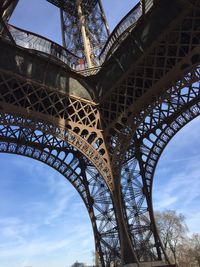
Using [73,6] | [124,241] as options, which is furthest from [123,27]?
[73,6]

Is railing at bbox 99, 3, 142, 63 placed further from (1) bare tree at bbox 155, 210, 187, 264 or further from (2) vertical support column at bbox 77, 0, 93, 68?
(1) bare tree at bbox 155, 210, 187, 264

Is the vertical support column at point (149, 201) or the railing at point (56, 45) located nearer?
the railing at point (56, 45)

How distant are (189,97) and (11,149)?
1144 cm

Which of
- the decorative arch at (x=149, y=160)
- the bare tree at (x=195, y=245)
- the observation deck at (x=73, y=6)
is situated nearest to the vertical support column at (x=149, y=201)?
the decorative arch at (x=149, y=160)

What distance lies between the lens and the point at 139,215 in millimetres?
19328

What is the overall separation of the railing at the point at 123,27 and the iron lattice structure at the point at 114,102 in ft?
0.16

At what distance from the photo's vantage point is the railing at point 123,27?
50.5ft

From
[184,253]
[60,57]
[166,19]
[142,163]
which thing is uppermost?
[60,57]

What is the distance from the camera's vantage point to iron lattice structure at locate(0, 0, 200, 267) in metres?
14.7

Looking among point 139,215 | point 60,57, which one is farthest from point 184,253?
point 60,57

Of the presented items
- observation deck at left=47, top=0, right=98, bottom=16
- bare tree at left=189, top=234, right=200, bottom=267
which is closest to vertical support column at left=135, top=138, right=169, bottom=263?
observation deck at left=47, top=0, right=98, bottom=16

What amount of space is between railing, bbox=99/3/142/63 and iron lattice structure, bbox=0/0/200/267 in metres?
0.05

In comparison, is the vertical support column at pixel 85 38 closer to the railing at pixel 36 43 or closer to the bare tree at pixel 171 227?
the railing at pixel 36 43

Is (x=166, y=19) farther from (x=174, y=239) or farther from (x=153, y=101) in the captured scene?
(x=174, y=239)
